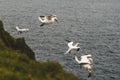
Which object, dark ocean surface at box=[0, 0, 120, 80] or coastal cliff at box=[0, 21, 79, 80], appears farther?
dark ocean surface at box=[0, 0, 120, 80]

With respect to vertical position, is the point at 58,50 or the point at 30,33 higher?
the point at 58,50

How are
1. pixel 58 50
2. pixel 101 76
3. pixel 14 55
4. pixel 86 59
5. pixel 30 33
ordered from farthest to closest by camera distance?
pixel 30 33 < pixel 58 50 < pixel 101 76 < pixel 86 59 < pixel 14 55

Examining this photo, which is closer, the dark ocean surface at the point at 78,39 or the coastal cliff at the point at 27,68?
the coastal cliff at the point at 27,68

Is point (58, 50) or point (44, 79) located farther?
point (58, 50)

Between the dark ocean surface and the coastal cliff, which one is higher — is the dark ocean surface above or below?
below

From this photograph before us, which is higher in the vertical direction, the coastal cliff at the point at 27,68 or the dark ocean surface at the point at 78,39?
the coastal cliff at the point at 27,68

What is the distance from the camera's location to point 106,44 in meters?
86.1

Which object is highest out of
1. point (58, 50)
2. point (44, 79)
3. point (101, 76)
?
point (44, 79)

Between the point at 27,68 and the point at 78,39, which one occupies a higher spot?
the point at 27,68

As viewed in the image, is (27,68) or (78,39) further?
(78,39)

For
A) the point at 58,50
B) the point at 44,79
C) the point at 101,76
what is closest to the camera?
the point at 44,79

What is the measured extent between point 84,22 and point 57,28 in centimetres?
1909

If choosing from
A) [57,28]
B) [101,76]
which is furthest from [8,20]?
[101,76]

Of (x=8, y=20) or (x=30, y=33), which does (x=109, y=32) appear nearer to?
(x=30, y=33)
